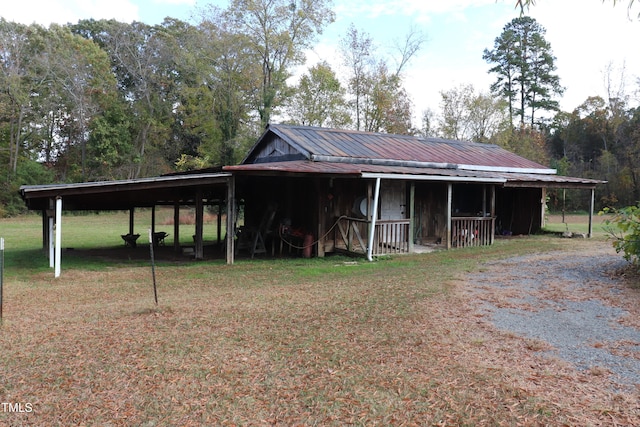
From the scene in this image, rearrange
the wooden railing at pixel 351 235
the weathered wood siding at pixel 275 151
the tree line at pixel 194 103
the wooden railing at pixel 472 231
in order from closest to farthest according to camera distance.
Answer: the wooden railing at pixel 351 235 < the wooden railing at pixel 472 231 < the weathered wood siding at pixel 275 151 < the tree line at pixel 194 103

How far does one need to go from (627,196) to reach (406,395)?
37.9 meters

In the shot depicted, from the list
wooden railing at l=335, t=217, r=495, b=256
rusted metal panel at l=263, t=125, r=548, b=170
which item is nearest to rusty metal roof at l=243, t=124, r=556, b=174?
rusted metal panel at l=263, t=125, r=548, b=170

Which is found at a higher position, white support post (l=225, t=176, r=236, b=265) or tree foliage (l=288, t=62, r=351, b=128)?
tree foliage (l=288, t=62, r=351, b=128)

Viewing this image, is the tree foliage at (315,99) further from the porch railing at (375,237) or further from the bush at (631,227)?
the bush at (631,227)

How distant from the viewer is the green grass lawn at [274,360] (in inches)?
138

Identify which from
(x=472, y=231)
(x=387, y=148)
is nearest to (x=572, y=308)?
(x=472, y=231)

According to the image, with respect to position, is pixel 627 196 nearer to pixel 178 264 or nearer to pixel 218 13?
pixel 218 13

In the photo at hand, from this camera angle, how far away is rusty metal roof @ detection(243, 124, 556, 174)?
45.5ft

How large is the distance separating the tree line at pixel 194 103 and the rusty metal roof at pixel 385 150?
47.0 feet

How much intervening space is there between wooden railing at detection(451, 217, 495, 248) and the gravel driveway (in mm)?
3317

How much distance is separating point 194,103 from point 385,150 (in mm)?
21977

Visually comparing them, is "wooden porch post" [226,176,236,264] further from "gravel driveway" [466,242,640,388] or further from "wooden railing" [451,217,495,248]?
"wooden railing" [451,217,495,248]

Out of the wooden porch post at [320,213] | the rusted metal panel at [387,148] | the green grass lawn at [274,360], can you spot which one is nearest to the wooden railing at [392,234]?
the wooden porch post at [320,213]

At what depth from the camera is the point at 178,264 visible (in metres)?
Answer: 11.1
